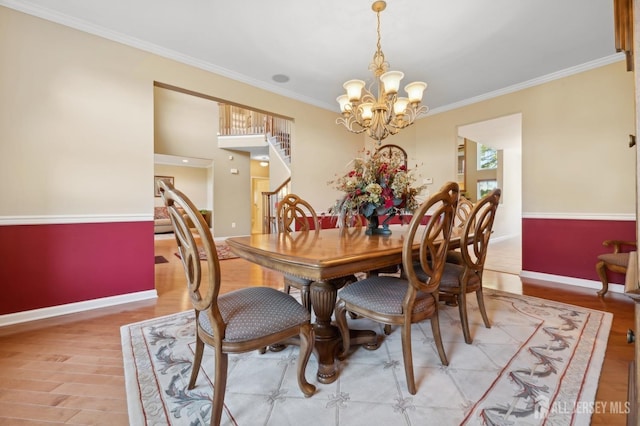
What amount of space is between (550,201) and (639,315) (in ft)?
11.1

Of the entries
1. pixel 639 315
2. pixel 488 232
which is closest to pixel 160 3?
pixel 488 232

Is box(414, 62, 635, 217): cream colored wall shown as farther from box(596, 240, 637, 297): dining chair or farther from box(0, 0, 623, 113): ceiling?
box(596, 240, 637, 297): dining chair

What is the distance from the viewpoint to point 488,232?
73.7 inches

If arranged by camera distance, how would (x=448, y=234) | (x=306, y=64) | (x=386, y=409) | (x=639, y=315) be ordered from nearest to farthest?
1. (x=639, y=315)
2. (x=386, y=409)
3. (x=448, y=234)
4. (x=306, y=64)

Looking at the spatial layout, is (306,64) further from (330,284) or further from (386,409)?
(386,409)

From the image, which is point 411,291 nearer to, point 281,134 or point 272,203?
point 272,203

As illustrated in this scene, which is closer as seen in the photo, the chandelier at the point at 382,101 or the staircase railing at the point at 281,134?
the chandelier at the point at 382,101

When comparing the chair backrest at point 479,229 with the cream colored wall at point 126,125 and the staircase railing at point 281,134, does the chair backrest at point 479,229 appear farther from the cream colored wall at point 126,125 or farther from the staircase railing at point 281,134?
the staircase railing at point 281,134

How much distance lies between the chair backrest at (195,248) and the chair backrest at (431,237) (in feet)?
Answer: 2.78

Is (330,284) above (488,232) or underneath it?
underneath

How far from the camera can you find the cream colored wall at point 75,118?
2.12 meters

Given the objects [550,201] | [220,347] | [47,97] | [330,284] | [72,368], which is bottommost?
[72,368]

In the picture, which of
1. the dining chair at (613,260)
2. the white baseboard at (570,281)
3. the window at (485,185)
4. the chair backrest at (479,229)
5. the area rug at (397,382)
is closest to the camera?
the area rug at (397,382)

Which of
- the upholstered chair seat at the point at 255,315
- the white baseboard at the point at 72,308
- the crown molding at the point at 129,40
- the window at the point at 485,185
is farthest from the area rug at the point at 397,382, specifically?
the window at the point at 485,185
